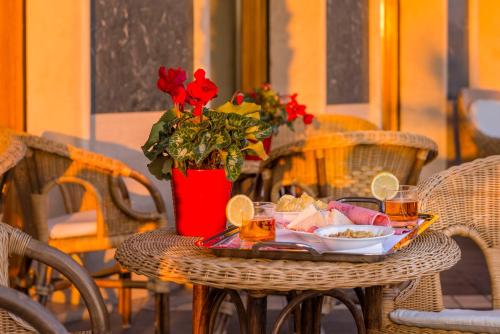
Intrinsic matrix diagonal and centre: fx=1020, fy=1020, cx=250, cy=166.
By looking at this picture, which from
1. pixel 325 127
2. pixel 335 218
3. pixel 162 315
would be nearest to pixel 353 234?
pixel 335 218

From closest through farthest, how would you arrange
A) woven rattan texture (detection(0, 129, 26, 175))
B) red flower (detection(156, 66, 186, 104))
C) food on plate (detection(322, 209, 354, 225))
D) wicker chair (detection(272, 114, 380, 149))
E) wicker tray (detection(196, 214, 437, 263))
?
wicker tray (detection(196, 214, 437, 263)) < food on plate (detection(322, 209, 354, 225)) < red flower (detection(156, 66, 186, 104)) < woven rattan texture (detection(0, 129, 26, 175)) < wicker chair (detection(272, 114, 380, 149))

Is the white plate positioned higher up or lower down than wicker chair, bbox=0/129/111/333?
higher up

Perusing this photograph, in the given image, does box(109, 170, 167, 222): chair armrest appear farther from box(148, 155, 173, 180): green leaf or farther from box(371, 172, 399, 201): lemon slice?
box(371, 172, 399, 201): lemon slice

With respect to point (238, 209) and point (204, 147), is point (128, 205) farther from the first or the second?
point (238, 209)

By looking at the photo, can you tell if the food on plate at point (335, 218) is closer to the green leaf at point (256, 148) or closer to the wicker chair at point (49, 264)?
the green leaf at point (256, 148)

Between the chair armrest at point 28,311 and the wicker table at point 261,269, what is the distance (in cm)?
54

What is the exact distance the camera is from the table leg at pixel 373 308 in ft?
8.62

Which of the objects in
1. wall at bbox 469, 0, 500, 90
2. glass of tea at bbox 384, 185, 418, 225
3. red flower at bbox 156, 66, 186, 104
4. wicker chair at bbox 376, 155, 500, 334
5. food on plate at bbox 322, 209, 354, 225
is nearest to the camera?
food on plate at bbox 322, 209, 354, 225

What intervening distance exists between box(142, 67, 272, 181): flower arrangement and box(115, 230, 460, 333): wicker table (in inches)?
10.0

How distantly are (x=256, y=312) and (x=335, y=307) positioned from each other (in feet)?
8.04

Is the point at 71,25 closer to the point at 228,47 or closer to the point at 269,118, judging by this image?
the point at 269,118

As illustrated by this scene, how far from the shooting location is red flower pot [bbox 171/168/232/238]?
2658 millimetres

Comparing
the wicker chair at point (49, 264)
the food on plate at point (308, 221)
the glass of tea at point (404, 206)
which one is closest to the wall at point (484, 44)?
the glass of tea at point (404, 206)

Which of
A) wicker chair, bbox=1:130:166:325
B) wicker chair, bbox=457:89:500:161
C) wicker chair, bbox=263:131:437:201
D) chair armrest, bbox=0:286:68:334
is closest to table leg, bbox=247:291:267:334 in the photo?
chair armrest, bbox=0:286:68:334
